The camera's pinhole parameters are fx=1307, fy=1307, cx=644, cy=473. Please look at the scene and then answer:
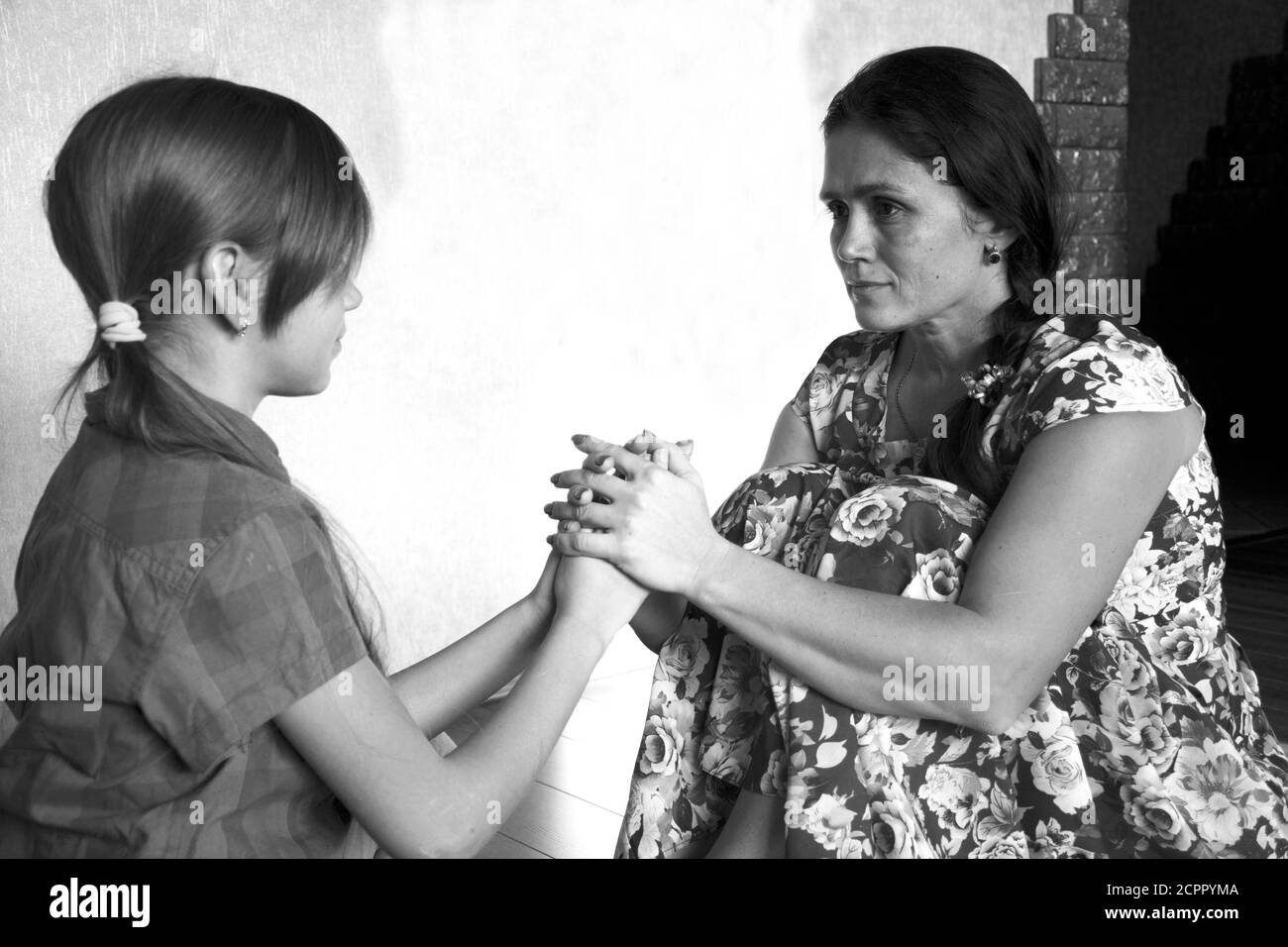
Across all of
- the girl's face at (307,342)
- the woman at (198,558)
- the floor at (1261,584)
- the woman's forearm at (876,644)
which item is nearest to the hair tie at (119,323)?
the woman at (198,558)

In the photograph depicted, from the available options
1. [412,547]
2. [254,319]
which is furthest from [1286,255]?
[254,319]

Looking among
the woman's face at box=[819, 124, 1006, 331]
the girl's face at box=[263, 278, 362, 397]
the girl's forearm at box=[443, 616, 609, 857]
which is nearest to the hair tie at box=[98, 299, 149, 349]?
the girl's face at box=[263, 278, 362, 397]

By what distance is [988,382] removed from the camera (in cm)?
146

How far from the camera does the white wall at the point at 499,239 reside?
7.06ft

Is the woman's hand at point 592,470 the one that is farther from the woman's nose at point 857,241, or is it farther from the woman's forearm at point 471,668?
the woman's nose at point 857,241

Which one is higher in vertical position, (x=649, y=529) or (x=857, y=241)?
(x=857, y=241)

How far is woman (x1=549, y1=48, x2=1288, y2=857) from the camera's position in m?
1.25

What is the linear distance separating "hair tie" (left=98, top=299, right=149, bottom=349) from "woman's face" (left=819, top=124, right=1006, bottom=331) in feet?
2.77

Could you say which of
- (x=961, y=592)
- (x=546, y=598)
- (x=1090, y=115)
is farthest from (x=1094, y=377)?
(x=1090, y=115)

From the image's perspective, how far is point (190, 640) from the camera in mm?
959

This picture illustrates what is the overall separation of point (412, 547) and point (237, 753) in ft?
5.30

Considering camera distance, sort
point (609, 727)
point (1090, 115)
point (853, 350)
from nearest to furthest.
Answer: point (853, 350), point (609, 727), point (1090, 115)

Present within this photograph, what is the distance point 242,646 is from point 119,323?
26 cm

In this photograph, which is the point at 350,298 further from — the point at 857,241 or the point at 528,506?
the point at 528,506
